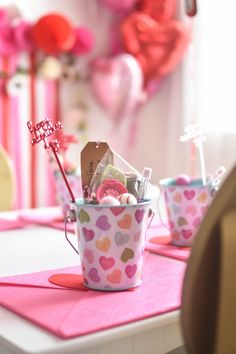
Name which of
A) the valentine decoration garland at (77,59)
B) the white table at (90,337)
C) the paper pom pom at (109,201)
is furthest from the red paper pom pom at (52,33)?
the paper pom pom at (109,201)

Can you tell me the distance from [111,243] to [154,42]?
224cm

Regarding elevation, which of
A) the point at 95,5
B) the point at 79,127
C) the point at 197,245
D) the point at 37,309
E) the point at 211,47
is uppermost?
the point at 95,5

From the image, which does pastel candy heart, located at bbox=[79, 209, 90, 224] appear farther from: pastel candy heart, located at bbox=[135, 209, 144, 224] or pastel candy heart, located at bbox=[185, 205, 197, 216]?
pastel candy heart, located at bbox=[185, 205, 197, 216]

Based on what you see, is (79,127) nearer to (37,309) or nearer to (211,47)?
(211,47)

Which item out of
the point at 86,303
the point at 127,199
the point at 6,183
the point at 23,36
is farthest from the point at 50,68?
the point at 86,303

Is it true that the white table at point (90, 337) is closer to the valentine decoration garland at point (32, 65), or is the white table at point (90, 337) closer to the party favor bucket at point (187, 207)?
the party favor bucket at point (187, 207)

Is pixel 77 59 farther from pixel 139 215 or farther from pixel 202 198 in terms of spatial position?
pixel 139 215

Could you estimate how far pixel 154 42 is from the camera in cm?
305

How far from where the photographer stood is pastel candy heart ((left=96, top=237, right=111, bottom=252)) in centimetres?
94

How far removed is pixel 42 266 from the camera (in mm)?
1116

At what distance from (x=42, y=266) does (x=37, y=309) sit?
0.26 m

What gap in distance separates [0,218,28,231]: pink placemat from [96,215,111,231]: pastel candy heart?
619 mm

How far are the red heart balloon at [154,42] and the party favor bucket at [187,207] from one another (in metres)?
1.80

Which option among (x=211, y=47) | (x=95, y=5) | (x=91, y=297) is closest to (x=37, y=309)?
(x=91, y=297)
